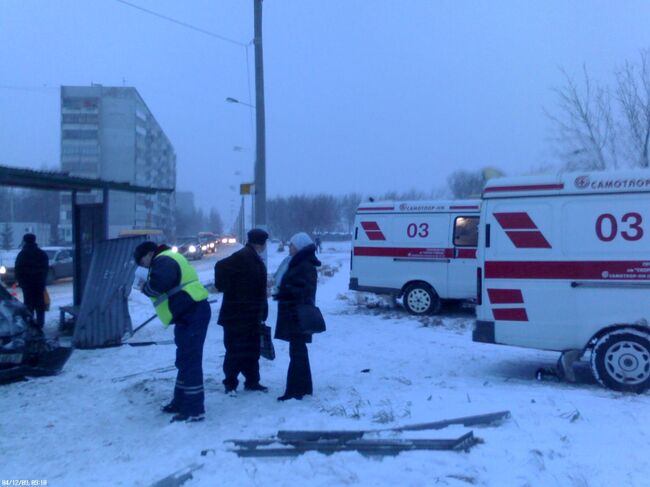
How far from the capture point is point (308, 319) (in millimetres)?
7098

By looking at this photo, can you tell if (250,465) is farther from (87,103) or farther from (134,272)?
(87,103)

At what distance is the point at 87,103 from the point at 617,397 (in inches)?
1377

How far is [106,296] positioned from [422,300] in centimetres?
708

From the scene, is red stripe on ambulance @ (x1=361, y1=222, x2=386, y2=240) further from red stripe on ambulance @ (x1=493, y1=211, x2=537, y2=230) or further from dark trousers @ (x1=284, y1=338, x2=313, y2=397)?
dark trousers @ (x1=284, y1=338, x2=313, y2=397)

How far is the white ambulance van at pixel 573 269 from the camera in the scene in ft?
25.5

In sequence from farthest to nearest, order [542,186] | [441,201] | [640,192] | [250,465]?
1. [441,201]
2. [542,186]
3. [640,192]
4. [250,465]

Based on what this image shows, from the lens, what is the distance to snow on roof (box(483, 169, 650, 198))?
786 cm

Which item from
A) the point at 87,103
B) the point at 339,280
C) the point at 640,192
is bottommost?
the point at 339,280

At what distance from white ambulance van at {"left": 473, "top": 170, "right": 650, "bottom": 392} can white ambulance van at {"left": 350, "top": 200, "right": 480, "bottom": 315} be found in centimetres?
594

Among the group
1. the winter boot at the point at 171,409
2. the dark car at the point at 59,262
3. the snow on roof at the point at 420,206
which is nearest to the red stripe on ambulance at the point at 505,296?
the winter boot at the point at 171,409

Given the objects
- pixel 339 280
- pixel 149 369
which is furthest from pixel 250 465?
pixel 339 280

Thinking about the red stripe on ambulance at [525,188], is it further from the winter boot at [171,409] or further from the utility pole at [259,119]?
the utility pole at [259,119]

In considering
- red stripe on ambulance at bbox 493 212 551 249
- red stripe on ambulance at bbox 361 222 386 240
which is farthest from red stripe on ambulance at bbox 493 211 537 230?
red stripe on ambulance at bbox 361 222 386 240

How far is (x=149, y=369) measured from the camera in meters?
8.75
